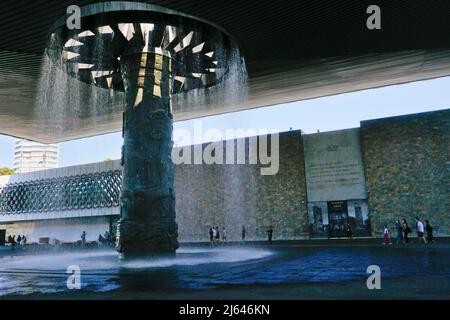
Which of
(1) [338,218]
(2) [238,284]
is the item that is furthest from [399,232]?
(2) [238,284]

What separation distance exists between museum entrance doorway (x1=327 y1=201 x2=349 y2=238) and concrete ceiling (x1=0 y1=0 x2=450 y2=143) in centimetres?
650

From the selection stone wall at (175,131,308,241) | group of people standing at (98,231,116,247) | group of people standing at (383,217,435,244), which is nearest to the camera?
group of people standing at (383,217,435,244)

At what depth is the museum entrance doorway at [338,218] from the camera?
19.6m

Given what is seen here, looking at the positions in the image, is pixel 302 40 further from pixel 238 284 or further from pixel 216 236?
pixel 216 236

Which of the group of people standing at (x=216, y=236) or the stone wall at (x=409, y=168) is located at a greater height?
the stone wall at (x=409, y=168)

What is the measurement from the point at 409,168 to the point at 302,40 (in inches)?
445

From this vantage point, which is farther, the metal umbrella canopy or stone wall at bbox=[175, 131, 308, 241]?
stone wall at bbox=[175, 131, 308, 241]

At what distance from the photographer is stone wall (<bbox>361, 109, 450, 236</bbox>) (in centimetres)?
1761

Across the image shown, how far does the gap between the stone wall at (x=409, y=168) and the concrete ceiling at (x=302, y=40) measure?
262 centimetres

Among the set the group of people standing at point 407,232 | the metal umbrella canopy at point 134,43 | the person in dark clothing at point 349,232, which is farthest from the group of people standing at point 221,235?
the metal umbrella canopy at point 134,43

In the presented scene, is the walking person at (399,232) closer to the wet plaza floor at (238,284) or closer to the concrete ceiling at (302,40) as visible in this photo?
the concrete ceiling at (302,40)

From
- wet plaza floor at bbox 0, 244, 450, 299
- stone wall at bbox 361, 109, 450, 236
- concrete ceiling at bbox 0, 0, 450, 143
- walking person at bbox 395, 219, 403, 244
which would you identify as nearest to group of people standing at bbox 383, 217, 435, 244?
walking person at bbox 395, 219, 403, 244

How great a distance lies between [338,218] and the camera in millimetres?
19797

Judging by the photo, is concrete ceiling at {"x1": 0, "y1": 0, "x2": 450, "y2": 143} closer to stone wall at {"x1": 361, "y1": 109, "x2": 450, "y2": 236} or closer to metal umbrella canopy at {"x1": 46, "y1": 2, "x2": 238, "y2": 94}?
metal umbrella canopy at {"x1": 46, "y1": 2, "x2": 238, "y2": 94}
